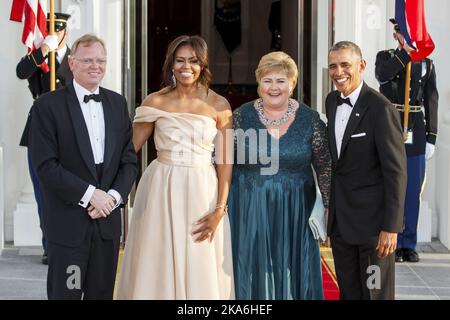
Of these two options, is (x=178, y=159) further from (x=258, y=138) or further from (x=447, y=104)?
(x=447, y=104)

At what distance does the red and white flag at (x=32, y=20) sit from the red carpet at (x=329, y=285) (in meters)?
2.73

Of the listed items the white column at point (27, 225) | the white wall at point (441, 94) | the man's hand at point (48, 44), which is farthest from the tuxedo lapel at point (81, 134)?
the white wall at point (441, 94)

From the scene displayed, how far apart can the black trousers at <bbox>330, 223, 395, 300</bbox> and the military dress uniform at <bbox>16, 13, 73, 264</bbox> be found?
2.86 m

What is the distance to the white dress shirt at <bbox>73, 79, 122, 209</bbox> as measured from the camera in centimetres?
470

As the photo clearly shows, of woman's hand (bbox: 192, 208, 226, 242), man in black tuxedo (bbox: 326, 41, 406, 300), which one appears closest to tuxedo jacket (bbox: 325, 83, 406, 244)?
man in black tuxedo (bbox: 326, 41, 406, 300)

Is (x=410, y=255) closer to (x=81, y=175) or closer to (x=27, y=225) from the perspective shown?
(x=27, y=225)

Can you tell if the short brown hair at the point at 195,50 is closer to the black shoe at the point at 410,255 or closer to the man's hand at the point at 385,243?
the man's hand at the point at 385,243

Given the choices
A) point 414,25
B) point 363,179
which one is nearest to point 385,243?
point 363,179

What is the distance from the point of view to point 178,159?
5.07 meters

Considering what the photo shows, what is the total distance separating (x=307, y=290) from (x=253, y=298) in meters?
0.30

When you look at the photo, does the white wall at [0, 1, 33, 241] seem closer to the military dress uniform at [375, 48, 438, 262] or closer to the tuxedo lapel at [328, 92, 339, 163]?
the military dress uniform at [375, 48, 438, 262]

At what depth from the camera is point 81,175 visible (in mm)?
4664

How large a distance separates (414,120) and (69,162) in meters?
3.70

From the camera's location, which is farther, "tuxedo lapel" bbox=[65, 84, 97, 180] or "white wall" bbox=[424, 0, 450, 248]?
"white wall" bbox=[424, 0, 450, 248]
